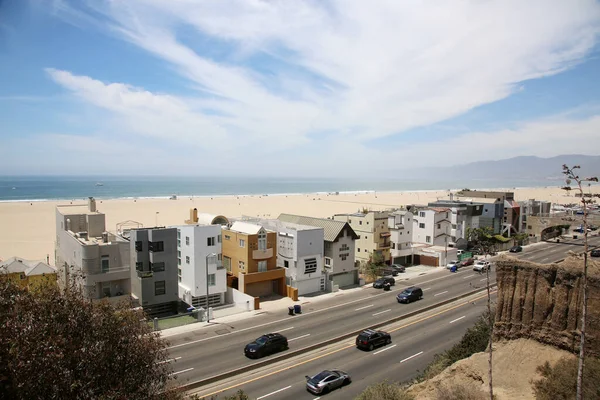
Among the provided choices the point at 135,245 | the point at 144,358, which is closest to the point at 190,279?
the point at 135,245

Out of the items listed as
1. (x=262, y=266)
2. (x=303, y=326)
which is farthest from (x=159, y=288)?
(x=303, y=326)

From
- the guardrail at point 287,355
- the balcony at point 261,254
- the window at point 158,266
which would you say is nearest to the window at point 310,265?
the balcony at point 261,254

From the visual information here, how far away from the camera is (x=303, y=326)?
3609 centimetres

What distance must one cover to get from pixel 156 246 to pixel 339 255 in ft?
75.6

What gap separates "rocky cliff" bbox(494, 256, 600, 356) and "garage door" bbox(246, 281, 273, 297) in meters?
27.5

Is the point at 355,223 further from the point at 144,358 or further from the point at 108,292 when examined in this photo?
the point at 144,358

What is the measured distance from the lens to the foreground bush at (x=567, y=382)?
15812 millimetres

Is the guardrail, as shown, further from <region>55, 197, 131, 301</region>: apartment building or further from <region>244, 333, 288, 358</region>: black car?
<region>55, 197, 131, 301</region>: apartment building

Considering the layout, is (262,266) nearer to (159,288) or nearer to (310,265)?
(310,265)

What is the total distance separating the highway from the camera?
92.5 ft

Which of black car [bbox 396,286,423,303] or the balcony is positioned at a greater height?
the balcony

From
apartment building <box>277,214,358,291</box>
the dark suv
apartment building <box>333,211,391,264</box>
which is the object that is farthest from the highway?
apartment building <box>333,211,391,264</box>

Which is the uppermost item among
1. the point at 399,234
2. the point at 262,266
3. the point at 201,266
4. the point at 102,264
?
the point at 102,264

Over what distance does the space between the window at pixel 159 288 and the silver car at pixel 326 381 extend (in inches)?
761
